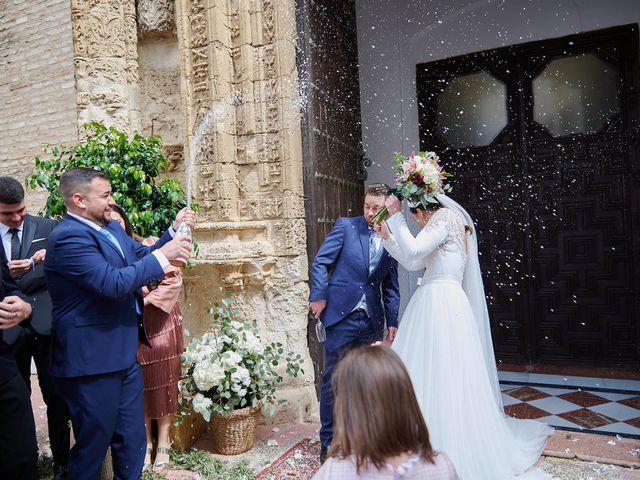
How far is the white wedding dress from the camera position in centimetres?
319

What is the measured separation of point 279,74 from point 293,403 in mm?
2816

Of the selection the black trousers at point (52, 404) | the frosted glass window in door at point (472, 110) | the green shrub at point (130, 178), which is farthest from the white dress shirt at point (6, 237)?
the frosted glass window in door at point (472, 110)

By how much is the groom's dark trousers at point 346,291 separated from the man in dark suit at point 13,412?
5.66ft

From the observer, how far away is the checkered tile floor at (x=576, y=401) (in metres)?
4.37

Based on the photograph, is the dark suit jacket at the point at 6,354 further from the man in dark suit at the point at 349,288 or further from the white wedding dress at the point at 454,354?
the white wedding dress at the point at 454,354

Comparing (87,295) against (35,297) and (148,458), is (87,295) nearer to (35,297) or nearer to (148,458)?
(35,297)

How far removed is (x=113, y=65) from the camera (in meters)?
5.09

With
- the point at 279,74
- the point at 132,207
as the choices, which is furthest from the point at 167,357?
the point at 279,74

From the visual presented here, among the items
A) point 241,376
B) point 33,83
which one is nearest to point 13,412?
point 241,376

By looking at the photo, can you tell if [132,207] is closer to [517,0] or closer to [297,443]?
[297,443]

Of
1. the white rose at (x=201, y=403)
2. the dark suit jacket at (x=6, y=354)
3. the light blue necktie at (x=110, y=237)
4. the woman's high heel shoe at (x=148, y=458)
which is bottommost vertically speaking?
the woman's high heel shoe at (x=148, y=458)

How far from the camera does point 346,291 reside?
3.64 m

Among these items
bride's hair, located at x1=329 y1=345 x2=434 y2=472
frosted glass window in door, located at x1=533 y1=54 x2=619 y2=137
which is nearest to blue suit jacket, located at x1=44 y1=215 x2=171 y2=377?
bride's hair, located at x1=329 y1=345 x2=434 y2=472

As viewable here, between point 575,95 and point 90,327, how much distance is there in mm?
5653
